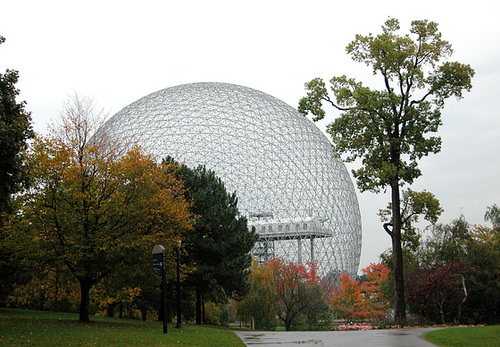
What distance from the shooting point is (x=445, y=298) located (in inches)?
1003

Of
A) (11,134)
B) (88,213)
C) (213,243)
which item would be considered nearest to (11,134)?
(11,134)

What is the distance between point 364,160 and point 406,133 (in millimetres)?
1915

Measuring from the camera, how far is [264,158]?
47.2 meters

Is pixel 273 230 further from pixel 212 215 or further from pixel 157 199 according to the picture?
pixel 157 199

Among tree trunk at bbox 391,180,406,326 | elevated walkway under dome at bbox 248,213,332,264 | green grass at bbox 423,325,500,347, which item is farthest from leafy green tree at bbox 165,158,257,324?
elevated walkway under dome at bbox 248,213,332,264

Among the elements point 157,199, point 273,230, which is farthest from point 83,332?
point 273,230

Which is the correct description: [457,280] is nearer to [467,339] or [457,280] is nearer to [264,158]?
[467,339]

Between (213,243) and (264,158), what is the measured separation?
2374 centimetres

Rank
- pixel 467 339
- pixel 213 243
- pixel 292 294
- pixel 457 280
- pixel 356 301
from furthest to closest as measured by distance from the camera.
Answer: pixel 356 301 < pixel 292 294 < pixel 457 280 < pixel 213 243 < pixel 467 339

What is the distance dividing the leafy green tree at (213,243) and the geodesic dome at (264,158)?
56.4 feet

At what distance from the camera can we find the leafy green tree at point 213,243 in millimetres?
24250

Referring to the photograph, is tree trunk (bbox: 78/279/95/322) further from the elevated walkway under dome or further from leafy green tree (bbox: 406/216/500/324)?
the elevated walkway under dome

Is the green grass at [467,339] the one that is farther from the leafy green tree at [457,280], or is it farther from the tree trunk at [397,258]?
the leafy green tree at [457,280]

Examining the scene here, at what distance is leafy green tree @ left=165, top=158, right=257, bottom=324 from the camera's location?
24250 mm
